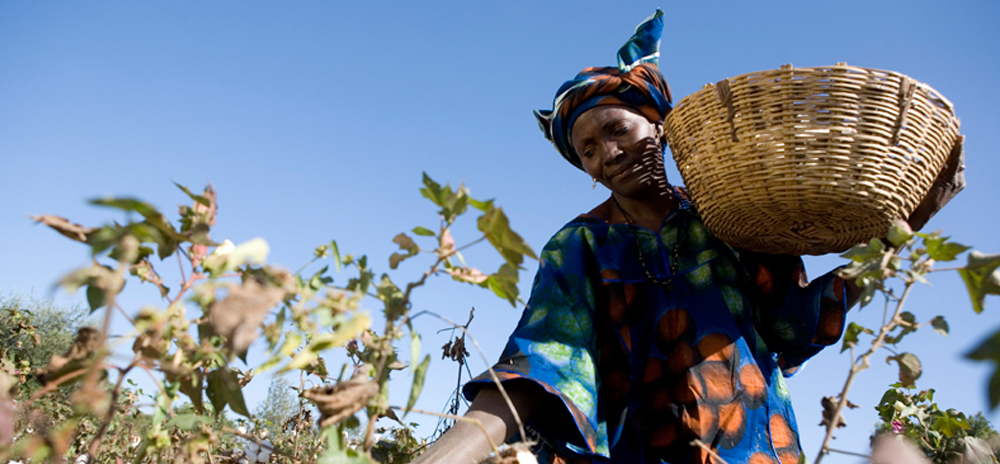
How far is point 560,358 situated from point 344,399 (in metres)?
1.08

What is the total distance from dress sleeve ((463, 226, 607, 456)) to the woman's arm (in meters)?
0.03

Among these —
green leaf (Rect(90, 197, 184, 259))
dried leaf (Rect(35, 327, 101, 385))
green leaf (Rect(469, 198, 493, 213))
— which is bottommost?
dried leaf (Rect(35, 327, 101, 385))

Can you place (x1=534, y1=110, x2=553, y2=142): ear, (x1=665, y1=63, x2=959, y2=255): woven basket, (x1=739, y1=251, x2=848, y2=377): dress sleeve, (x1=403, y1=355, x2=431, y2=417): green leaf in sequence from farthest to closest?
(x1=534, y1=110, x2=553, y2=142): ear, (x1=739, y1=251, x2=848, y2=377): dress sleeve, (x1=665, y1=63, x2=959, y2=255): woven basket, (x1=403, y1=355, x2=431, y2=417): green leaf

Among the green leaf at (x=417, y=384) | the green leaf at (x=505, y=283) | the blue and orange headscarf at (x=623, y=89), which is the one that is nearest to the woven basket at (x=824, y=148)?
the blue and orange headscarf at (x=623, y=89)

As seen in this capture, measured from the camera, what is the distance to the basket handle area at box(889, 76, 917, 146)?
52.7 inches

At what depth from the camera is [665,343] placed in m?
1.82

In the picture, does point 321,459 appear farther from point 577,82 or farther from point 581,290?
point 577,82

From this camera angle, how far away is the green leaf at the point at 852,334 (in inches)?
27.5

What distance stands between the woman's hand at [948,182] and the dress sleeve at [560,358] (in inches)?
31.5

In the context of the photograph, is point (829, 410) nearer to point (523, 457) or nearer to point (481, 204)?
point (523, 457)

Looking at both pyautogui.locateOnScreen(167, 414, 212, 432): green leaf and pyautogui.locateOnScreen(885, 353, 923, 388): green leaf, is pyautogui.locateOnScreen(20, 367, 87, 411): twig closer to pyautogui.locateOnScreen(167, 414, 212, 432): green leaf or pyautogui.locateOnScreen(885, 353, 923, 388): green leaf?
pyautogui.locateOnScreen(167, 414, 212, 432): green leaf

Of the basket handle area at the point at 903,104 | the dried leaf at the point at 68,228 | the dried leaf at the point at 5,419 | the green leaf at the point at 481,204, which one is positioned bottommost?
the dried leaf at the point at 5,419

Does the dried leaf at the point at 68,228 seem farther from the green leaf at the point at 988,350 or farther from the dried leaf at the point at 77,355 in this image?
the green leaf at the point at 988,350

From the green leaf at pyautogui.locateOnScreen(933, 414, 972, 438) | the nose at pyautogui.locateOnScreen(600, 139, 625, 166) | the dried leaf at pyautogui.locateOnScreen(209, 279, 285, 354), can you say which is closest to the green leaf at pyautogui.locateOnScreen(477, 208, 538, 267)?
the dried leaf at pyautogui.locateOnScreen(209, 279, 285, 354)
